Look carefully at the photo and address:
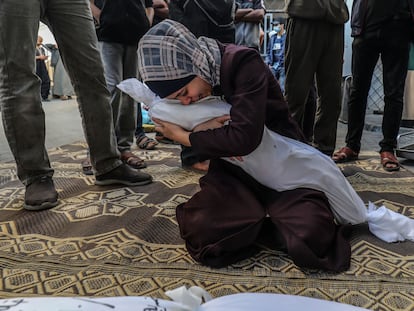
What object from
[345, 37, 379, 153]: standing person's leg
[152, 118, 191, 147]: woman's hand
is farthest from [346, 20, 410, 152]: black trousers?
[152, 118, 191, 147]: woman's hand

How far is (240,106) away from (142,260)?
1.37ft

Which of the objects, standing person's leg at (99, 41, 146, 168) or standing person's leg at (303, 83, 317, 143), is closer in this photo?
standing person's leg at (99, 41, 146, 168)

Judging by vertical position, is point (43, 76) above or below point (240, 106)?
below

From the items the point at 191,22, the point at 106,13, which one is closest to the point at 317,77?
the point at 191,22

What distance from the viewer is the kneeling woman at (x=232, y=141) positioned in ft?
2.75

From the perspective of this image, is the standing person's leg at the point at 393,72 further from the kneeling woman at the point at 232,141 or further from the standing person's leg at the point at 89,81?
the standing person's leg at the point at 89,81

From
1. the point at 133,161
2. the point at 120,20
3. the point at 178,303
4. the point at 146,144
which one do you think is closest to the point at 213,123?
the point at 178,303

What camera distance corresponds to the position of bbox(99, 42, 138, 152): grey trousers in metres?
1.81

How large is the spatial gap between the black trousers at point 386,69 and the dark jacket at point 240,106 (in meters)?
1.15

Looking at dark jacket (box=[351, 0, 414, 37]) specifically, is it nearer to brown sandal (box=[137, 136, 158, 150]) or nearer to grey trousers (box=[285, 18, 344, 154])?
grey trousers (box=[285, 18, 344, 154])

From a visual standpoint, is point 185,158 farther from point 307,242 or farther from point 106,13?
point 307,242

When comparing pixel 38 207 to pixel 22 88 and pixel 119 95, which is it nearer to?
pixel 22 88

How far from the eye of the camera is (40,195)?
3.96 ft

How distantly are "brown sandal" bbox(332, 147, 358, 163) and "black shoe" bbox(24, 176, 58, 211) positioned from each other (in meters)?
1.35
